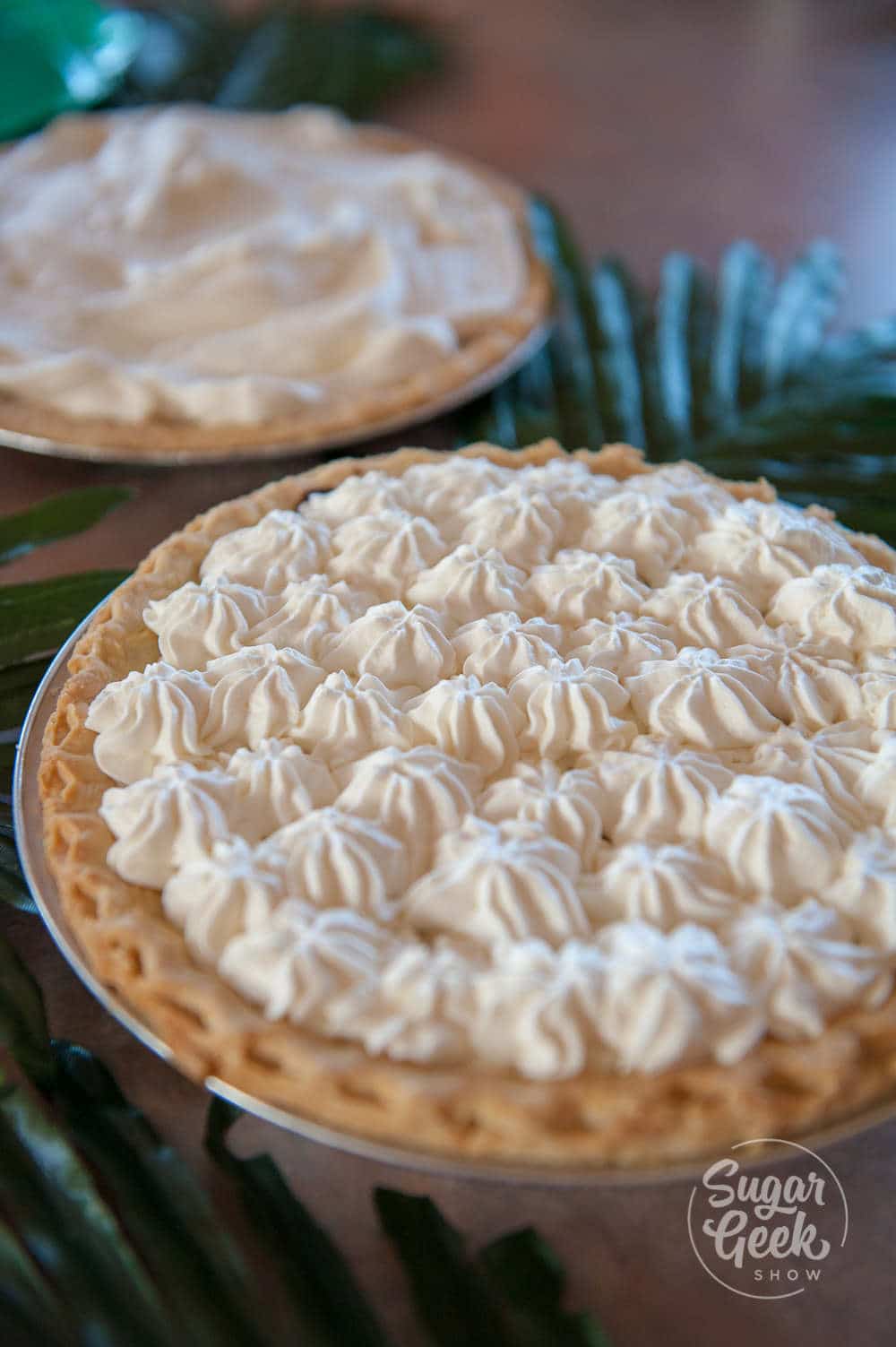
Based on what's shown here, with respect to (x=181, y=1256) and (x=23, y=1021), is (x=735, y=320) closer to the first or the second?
(x=23, y=1021)

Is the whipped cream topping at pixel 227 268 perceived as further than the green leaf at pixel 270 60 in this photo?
No

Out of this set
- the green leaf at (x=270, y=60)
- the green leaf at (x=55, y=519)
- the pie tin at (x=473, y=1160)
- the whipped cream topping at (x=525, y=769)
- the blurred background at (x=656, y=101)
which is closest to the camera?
the pie tin at (x=473, y=1160)

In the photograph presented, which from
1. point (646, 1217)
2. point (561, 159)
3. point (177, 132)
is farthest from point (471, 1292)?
point (561, 159)

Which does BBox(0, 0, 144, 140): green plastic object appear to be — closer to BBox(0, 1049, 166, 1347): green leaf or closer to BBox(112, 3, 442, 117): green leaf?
BBox(112, 3, 442, 117): green leaf

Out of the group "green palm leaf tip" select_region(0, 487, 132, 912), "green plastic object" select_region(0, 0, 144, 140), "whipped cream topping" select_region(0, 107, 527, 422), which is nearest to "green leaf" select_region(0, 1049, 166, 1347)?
"green palm leaf tip" select_region(0, 487, 132, 912)

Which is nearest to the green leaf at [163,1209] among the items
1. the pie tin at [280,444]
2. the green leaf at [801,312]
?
the pie tin at [280,444]

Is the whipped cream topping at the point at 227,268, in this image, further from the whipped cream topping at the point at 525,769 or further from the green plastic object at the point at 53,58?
the whipped cream topping at the point at 525,769

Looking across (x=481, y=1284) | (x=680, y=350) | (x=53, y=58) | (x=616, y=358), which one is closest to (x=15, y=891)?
(x=481, y=1284)

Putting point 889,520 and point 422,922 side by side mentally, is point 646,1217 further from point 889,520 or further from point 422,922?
point 889,520
